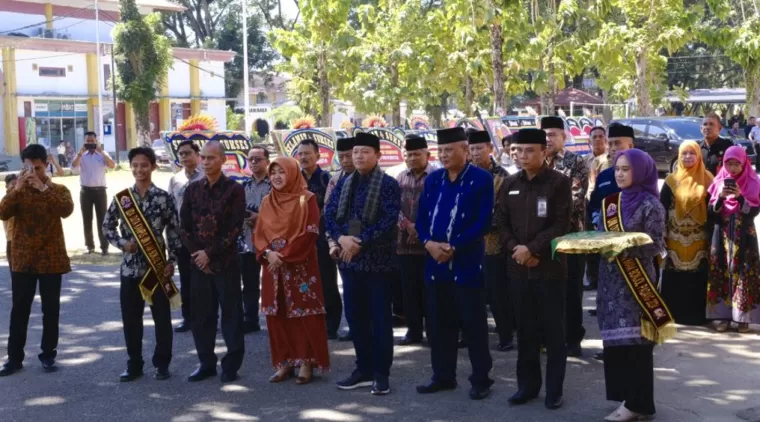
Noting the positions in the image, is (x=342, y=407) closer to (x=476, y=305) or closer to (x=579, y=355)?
(x=476, y=305)

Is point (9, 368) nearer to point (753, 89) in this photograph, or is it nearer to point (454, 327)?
point (454, 327)

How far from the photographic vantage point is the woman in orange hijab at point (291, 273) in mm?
6891

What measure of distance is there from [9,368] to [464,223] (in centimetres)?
385

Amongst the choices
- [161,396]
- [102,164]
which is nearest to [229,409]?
[161,396]

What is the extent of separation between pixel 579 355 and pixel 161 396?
3301 mm

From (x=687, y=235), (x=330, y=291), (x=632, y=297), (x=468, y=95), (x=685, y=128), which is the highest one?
(x=468, y=95)

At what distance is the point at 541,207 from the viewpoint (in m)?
6.15

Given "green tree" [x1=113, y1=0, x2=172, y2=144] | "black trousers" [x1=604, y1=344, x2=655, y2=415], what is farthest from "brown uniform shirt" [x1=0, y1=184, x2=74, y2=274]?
"green tree" [x1=113, y1=0, x2=172, y2=144]

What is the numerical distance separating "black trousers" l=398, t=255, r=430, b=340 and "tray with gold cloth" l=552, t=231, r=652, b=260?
2.50 m

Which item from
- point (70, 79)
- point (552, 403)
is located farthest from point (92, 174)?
point (70, 79)

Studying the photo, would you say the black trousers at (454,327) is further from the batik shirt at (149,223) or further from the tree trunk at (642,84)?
the tree trunk at (642,84)

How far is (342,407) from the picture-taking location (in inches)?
252

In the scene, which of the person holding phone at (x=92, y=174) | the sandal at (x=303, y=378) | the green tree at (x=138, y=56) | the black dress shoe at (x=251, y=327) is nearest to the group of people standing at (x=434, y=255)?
the sandal at (x=303, y=378)

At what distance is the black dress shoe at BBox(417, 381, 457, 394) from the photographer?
21.7ft
